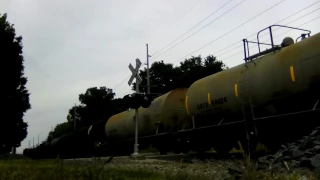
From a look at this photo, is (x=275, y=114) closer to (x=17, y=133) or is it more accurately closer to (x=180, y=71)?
(x=17, y=133)

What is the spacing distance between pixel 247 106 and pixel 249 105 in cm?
11

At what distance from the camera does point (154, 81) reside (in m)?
54.3

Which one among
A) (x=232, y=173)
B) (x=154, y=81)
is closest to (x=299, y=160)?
(x=232, y=173)

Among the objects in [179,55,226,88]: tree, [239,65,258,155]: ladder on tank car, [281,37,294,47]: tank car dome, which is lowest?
[239,65,258,155]: ladder on tank car

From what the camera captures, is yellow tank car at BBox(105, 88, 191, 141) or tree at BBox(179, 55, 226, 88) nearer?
yellow tank car at BBox(105, 88, 191, 141)

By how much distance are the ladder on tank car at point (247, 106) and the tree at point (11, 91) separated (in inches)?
872

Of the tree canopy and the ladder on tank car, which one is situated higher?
the tree canopy

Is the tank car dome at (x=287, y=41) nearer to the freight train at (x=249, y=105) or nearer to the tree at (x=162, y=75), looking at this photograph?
the freight train at (x=249, y=105)

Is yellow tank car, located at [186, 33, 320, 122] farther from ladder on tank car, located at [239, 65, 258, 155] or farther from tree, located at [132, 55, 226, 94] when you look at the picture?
tree, located at [132, 55, 226, 94]

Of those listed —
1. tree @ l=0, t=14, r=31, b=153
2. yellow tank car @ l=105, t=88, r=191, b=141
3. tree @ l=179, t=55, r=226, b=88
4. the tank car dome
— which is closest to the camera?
the tank car dome

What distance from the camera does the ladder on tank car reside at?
11.5m

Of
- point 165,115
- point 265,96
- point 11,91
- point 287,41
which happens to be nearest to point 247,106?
point 265,96

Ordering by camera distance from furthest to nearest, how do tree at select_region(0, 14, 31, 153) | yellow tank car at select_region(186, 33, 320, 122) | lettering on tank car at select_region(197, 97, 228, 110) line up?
1. tree at select_region(0, 14, 31, 153)
2. lettering on tank car at select_region(197, 97, 228, 110)
3. yellow tank car at select_region(186, 33, 320, 122)

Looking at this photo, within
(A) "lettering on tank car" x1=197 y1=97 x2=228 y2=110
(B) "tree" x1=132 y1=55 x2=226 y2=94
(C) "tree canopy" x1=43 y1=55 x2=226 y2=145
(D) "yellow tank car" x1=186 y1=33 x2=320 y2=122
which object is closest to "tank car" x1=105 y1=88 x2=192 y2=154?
(A) "lettering on tank car" x1=197 y1=97 x2=228 y2=110
